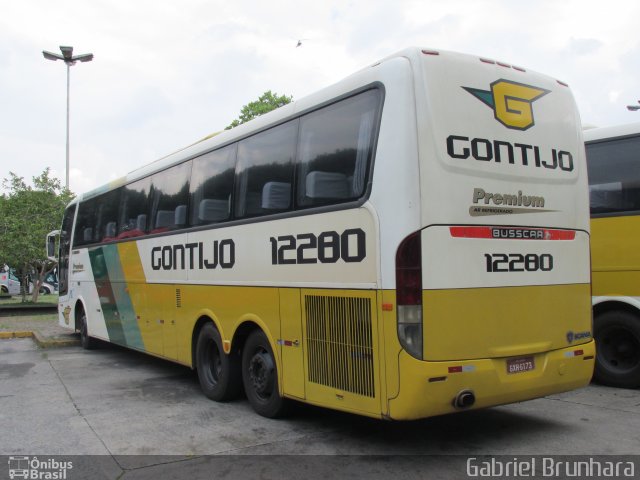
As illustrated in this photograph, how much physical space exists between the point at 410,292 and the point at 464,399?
0.95m

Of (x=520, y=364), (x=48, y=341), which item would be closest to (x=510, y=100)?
(x=520, y=364)

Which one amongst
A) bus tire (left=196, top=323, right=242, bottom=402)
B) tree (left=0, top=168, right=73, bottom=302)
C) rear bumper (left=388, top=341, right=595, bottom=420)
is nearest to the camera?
rear bumper (left=388, top=341, right=595, bottom=420)

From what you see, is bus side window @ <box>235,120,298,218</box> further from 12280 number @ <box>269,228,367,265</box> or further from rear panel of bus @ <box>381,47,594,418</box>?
rear panel of bus @ <box>381,47,594,418</box>

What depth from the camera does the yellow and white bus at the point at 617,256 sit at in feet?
24.8

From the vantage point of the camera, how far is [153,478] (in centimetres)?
476

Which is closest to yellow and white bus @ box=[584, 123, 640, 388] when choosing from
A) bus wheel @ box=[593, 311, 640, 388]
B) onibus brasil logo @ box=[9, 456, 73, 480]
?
bus wheel @ box=[593, 311, 640, 388]

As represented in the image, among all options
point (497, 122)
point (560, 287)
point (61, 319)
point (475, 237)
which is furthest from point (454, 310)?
point (61, 319)

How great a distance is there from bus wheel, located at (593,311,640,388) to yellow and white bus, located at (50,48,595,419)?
2.34 meters

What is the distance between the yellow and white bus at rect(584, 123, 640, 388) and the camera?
757cm

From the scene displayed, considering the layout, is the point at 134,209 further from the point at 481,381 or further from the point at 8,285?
the point at 8,285

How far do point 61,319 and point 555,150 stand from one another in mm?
12180

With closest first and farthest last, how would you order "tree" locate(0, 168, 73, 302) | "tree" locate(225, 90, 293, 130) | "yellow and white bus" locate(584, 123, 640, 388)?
1. "yellow and white bus" locate(584, 123, 640, 388)
2. "tree" locate(0, 168, 73, 302)
3. "tree" locate(225, 90, 293, 130)

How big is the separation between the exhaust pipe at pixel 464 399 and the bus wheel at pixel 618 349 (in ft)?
12.5

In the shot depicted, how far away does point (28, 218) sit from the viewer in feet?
79.5
